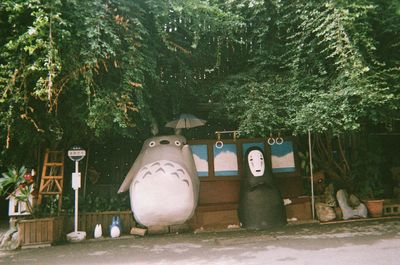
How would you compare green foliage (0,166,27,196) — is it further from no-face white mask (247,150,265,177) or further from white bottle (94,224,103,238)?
no-face white mask (247,150,265,177)

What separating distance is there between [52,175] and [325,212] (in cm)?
690

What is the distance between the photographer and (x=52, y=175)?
8250 mm

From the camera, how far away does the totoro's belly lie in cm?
740

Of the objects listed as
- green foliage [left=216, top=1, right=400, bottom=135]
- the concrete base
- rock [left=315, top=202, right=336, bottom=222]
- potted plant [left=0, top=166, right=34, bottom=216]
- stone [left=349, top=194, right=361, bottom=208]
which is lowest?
the concrete base

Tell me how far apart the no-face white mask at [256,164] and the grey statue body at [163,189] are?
1419 mm

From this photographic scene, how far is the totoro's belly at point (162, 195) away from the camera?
7.40m

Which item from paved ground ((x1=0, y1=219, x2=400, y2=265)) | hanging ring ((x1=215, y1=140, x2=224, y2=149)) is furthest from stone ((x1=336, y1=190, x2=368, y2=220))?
hanging ring ((x1=215, y1=140, x2=224, y2=149))

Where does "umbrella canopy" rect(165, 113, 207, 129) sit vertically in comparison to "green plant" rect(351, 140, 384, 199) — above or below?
above

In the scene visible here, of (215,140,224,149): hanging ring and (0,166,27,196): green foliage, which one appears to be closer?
(0,166,27,196): green foliage

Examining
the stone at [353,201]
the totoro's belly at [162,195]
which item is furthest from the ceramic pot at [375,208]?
the totoro's belly at [162,195]

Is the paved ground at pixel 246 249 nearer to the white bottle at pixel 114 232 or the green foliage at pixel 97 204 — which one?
the white bottle at pixel 114 232

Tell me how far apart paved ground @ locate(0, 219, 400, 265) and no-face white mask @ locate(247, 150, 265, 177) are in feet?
4.55

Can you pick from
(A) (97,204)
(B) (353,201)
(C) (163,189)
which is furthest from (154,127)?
(B) (353,201)

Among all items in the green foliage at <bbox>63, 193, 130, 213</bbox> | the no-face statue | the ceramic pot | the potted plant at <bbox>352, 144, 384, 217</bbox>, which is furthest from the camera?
the potted plant at <bbox>352, 144, 384, 217</bbox>
